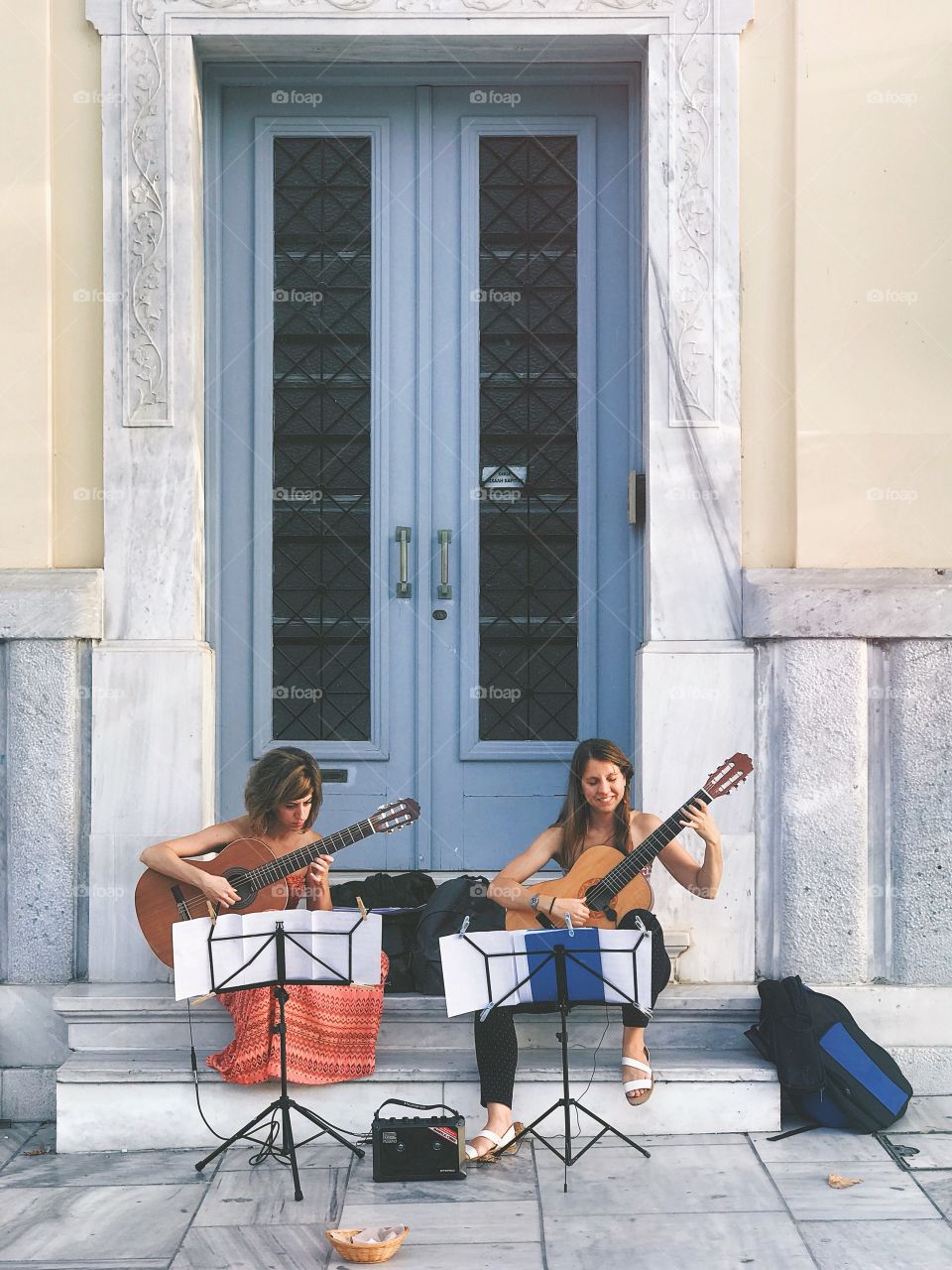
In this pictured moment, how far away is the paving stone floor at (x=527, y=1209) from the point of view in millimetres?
4215

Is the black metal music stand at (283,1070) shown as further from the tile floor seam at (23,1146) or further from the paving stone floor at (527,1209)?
the tile floor seam at (23,1146)

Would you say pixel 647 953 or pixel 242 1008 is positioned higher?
pixel 647 953

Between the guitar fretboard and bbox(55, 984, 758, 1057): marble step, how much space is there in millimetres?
564

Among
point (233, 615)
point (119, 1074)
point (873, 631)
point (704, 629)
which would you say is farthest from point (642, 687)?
point (119, 1074)

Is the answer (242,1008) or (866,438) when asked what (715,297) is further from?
(242,1008)

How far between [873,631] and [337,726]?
89.4 inches

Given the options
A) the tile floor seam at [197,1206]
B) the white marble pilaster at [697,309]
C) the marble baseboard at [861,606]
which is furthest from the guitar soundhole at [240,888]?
the marble baseboard at [861,606]

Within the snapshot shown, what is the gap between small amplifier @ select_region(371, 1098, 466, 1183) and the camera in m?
4.73

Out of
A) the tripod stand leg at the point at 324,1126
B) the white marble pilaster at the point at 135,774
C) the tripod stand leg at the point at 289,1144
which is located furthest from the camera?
→ the white marble pilaster at the point at 135,774

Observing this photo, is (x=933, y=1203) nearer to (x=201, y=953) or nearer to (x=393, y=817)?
(x=393, y=817)

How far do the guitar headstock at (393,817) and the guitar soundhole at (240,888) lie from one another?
0.55m

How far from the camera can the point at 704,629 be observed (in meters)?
5.80

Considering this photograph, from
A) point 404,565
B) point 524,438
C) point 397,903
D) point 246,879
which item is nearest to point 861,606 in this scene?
point 524,438

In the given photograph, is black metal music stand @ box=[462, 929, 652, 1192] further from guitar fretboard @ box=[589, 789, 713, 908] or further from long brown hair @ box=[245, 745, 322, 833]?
long brown hair @ box=[245, 745, 322, 833]
